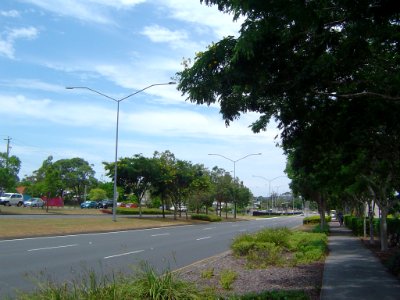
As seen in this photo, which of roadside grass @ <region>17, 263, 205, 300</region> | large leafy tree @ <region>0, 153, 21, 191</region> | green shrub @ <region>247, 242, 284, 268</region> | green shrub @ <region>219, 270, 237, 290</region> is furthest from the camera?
large leafy tree @ <region>0, 153, 21, 191</region>

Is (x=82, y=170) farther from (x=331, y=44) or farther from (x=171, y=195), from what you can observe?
(x=331, y=44)

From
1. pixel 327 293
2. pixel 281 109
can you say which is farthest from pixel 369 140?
pixel 327 293

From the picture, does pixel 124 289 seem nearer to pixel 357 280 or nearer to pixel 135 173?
pixel 357 280

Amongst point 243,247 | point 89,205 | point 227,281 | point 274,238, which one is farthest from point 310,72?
point 89,205

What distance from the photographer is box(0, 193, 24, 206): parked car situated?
66312mm

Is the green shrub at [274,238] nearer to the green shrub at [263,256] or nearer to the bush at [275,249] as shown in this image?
the bush at [275,249]

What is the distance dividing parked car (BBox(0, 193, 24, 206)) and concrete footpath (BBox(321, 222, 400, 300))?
57.8m

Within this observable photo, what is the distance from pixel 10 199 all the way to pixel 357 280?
63447 millimetres

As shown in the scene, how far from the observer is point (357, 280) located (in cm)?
1150

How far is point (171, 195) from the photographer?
5734 centimetres

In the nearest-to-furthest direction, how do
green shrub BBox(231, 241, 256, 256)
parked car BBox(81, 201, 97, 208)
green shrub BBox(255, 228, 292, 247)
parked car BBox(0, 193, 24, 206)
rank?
green shrub BBox(231, 241, 256, 256), green shrub BBox(255, 228, 292, 247), parked car BBox(0, 193, 24, 206), parked car BBox(81, 201, 97, 208)

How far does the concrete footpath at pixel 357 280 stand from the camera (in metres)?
9.55

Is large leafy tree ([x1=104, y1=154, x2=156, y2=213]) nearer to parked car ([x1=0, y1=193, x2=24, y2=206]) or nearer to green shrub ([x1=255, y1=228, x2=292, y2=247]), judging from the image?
parked car ([x1=0, y1=193, x2=24, y2=206])

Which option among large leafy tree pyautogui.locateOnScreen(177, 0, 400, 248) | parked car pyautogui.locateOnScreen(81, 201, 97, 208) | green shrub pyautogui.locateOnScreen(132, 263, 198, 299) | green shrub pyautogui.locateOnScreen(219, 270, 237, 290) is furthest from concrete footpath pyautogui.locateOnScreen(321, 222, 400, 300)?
parked car pyautogui.locateOnScreen(81, 201, 97, 208)
